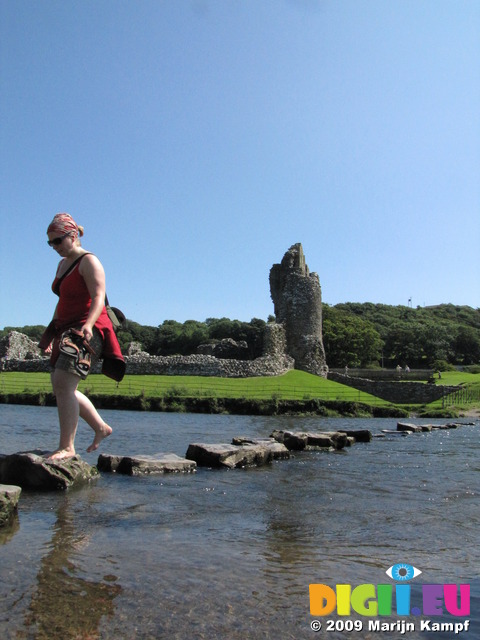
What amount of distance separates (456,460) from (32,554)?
968 centimetres

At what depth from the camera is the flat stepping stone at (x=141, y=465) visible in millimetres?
8281

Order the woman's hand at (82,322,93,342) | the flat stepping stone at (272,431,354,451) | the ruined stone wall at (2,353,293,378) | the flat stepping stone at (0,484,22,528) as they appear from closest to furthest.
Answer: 1. the flat stepping stone at (0,484,22,528)
2. the woman's hand at (82,322,93,342)
3. the flat stepping stone at (272,431,354,451)
4. the ruined stone wall at (2,353,293,378)

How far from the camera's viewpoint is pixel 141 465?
8.32m

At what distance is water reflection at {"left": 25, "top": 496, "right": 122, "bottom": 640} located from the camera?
296 cm

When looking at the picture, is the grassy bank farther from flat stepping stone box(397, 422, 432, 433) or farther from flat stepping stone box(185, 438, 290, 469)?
flat stepping stone box(185, 438, 290, 469)

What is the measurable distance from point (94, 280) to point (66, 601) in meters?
3.01

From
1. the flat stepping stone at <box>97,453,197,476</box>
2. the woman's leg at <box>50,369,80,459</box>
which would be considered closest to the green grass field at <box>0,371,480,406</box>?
the flat stepping stone at <box>97,453,197,476</box>

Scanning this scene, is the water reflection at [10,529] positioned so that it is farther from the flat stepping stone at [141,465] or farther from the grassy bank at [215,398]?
the grassy bank at [215,398]

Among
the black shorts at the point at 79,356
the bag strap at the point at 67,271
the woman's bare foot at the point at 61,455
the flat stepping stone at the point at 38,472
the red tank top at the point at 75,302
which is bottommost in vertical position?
the flat stepping stone at the point at 38,472

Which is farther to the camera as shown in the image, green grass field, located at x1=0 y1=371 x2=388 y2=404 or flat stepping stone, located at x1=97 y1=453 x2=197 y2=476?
green grass field, located at x1=0 y1=371 x2=388 y2=404

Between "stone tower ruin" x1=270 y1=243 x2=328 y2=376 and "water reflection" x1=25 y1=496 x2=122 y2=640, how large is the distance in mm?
41154

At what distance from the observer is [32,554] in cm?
409

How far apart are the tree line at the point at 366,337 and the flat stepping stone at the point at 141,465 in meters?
47.0

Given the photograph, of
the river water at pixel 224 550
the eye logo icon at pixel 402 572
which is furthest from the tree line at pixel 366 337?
the eye logo icon at pixel 402 572
